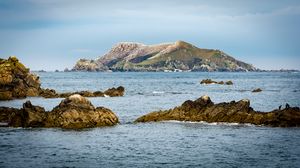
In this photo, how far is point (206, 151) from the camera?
47.4m

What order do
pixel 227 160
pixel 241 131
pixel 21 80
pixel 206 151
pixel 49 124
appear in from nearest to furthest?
pixel 227 160 < pixel 206 151 < pixel 241 131 < pixel 49 124 < pixel 21 80

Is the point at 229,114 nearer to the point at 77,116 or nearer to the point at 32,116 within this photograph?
the point at 77,116

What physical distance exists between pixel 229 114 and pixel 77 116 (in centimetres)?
2047

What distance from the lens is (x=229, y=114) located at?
6700cm

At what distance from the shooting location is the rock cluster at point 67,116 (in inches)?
2452

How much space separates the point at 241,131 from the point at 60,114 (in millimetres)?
22737

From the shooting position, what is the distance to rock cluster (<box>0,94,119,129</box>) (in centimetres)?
6228

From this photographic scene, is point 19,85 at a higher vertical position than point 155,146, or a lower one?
higher

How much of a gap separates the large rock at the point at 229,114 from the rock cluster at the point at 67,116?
26.5ft

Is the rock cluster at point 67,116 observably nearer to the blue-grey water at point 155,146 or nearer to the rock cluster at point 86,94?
the blue-grey water at point 155,146

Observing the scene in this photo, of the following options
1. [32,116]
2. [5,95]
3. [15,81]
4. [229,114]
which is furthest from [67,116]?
[15,81]

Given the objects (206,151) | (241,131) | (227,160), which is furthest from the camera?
(241,131)

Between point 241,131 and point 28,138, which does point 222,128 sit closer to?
point 241,131

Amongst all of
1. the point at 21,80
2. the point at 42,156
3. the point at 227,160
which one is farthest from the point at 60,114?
the point at 21,80
